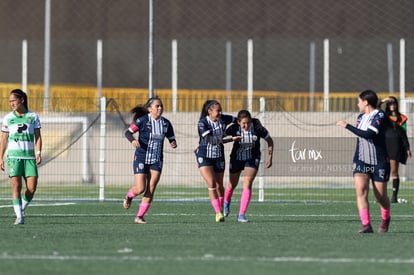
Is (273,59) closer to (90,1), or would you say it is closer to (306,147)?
(90,1)

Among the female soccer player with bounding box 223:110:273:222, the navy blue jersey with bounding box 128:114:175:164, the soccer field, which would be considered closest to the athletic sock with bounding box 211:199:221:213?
the soccer field

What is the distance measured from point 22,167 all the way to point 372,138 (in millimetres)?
5389

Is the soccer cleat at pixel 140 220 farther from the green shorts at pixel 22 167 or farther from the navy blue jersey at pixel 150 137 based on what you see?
the green shorts at pixel 22 167

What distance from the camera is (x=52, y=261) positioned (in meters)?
11.7

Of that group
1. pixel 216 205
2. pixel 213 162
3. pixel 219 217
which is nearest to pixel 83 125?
pixel 213 162

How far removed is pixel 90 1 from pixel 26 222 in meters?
24.4

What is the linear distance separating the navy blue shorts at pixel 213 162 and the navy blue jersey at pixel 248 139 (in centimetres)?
31

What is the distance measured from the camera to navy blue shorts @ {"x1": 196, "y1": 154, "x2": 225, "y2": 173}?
1828 centimetres

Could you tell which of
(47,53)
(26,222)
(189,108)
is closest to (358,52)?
(189,108)

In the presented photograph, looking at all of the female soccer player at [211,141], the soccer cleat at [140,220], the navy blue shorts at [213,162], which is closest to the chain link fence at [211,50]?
the navy blue shorts at [213,162]

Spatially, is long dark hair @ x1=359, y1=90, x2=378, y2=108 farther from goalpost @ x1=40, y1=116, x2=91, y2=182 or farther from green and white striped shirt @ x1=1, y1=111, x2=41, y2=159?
goalpost @ x1=40, y1=116, x2=91, y2=182

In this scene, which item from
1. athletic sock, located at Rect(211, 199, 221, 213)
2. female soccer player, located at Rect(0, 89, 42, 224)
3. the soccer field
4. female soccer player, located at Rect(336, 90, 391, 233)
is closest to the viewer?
the soccer field

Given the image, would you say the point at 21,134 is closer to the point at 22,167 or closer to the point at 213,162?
the point at 22,167

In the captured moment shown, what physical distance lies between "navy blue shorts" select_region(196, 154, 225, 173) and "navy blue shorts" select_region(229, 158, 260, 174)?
0.57ft
